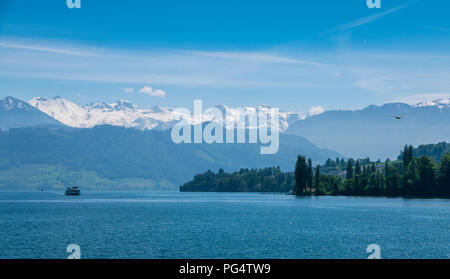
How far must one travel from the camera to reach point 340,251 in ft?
265

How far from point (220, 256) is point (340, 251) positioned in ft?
60.6

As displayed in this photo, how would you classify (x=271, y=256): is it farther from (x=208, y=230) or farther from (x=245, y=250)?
(x=208, y=230)

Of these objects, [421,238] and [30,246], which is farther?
[421,238]

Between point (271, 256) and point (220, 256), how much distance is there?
23.8 feet

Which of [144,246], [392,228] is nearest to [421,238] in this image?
[392,228]
